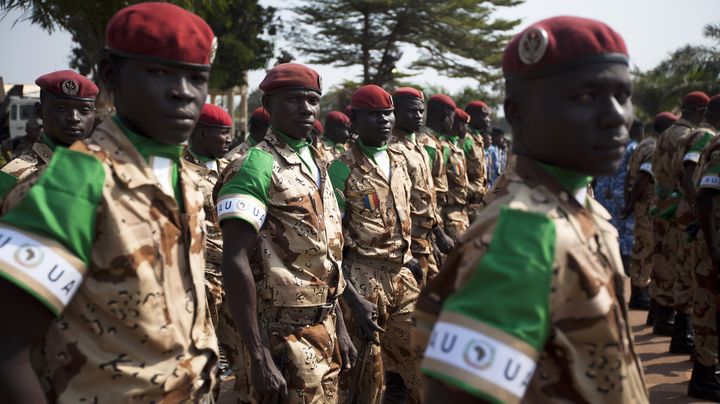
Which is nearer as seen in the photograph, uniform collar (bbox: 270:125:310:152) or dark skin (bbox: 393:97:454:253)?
uniform collar (bbox: 270:125:310:152)

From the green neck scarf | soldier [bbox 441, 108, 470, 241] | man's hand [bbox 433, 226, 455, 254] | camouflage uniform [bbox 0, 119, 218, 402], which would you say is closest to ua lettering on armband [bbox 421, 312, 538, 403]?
the green neck scarf

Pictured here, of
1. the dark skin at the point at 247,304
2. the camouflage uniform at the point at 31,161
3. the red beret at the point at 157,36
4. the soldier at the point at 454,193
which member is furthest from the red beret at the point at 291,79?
the soldier at the point at 454,193

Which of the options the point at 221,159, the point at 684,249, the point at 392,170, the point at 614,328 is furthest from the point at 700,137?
the point at 614,328

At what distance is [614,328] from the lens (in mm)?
1978

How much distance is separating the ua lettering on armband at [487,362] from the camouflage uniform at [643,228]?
9.27 m

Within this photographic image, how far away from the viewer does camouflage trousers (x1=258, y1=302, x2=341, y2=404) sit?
4195 mm

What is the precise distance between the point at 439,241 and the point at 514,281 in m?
5.81

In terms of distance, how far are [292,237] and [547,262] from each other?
2.52 m

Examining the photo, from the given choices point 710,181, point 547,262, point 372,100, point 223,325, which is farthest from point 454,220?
point 547,262

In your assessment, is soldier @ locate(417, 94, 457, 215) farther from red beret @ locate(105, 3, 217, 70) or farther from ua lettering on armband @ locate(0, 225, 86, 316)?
ua lettering on armband @ locate(0, 225, 86, 316)

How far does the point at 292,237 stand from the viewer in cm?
420

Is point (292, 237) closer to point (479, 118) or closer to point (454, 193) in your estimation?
point (454, 193)

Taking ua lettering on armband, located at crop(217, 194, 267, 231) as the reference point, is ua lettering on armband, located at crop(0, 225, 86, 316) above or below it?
above

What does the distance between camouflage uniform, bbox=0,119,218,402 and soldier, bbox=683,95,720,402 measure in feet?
15.3
